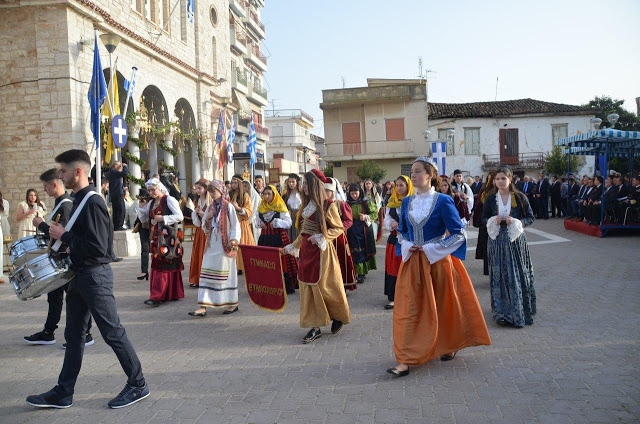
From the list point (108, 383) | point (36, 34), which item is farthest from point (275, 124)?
point (108, 383)

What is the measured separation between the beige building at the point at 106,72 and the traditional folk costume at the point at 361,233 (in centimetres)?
922

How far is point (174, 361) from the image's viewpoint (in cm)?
535

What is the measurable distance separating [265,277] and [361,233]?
327cm

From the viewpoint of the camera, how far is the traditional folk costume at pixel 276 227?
8648 mm

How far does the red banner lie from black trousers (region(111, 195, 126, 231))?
8559 millimetres

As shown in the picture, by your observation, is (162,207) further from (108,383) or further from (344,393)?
(344,393)

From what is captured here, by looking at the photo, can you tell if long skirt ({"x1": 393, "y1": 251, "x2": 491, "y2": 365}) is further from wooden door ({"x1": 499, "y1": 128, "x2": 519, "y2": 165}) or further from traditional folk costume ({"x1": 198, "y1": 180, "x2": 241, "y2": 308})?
wooden door ({"x1": 499, "y1": 128, "x2": 519, "y2": 165})

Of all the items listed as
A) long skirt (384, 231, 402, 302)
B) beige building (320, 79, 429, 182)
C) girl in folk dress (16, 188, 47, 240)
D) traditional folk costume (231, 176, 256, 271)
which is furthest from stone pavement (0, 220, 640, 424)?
beige building (320, 79, 429, 182)

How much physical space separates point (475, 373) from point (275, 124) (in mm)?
67761

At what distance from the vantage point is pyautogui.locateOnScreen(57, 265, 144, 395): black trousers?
4.17 m

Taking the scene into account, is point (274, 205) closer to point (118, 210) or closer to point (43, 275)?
point (43, 275)

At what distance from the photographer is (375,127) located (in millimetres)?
43719

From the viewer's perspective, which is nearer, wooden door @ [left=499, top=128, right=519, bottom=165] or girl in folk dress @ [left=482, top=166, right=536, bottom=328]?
girl in folk dress @ [left=482, top=166, right=536, bottom=328]

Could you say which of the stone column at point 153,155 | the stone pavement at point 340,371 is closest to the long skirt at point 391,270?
the stone pavement at point 340,371
